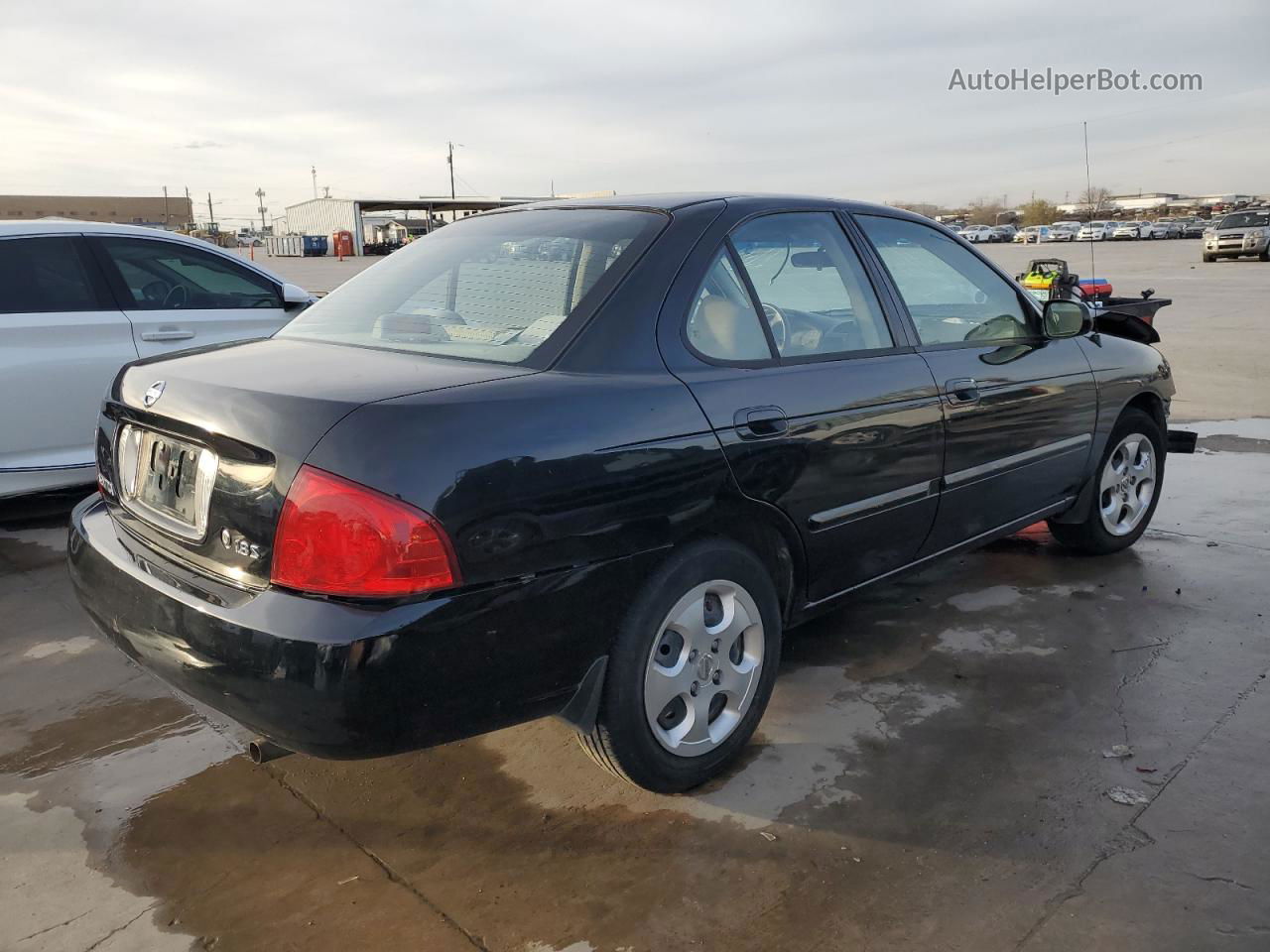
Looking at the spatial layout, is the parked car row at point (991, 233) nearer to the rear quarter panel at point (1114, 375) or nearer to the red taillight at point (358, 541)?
the rear quarter panel at point (1114, 375)

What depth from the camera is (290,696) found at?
211 cm

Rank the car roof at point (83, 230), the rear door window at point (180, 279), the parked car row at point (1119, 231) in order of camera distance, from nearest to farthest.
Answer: the car roof at point (83, 230) → the rear door window at point (180, 279) → the parked car row at point (1119, 231)

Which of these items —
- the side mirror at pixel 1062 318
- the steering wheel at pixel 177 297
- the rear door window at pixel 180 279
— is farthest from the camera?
the steering wheel at pixel 177 297

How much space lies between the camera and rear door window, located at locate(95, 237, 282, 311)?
5574 mm

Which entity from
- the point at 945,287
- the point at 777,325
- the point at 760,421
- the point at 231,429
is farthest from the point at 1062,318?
the point at 231,429

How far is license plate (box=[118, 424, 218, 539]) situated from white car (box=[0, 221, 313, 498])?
8.72ft

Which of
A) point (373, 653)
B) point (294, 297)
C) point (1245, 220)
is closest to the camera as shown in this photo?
point (373, 653)

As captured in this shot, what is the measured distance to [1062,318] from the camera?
4.07 m

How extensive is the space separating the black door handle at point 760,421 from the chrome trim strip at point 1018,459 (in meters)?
0.95

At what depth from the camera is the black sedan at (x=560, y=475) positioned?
2.12 meters

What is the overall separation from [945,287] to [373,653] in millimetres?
2631

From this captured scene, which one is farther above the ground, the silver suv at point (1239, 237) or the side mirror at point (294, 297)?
the silver suv at point (1239, 237)

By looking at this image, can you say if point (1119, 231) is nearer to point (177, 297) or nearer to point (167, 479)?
point (177, 297)

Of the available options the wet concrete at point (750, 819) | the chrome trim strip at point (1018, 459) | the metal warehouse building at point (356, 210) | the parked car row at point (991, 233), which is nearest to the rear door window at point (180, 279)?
the wet concrete at point (750, 819)
